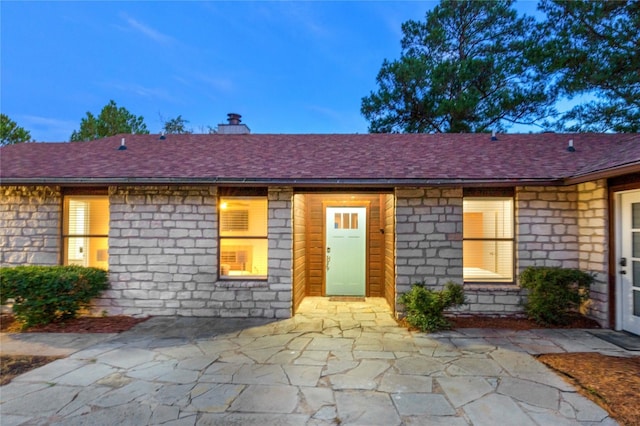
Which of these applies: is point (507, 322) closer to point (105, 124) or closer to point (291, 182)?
point (291, 182)

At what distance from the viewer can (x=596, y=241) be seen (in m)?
5.17

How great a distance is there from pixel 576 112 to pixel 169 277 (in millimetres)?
13326

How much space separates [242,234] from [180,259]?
3.73ft

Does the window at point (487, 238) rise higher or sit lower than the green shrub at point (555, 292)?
higher

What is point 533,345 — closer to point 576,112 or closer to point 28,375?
point 28,375

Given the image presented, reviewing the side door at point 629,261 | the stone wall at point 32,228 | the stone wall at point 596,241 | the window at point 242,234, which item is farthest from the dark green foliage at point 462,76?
the stone wall at point 32,228

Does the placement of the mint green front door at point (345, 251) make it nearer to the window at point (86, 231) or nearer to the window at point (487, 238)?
the window at point (487, 238)

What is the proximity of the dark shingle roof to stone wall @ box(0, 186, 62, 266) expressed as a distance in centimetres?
39

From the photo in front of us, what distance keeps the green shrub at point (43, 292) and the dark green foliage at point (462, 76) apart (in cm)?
1099

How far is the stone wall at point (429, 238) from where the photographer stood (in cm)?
564

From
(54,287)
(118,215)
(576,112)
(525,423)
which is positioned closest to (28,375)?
(54,287)

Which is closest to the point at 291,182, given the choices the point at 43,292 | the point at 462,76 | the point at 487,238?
the point at 487,238

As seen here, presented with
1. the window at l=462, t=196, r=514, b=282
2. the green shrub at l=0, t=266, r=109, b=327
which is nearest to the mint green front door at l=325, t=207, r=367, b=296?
the window at l=462, t=196, r=514, b=282

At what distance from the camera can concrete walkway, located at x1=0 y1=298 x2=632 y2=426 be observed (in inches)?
107
